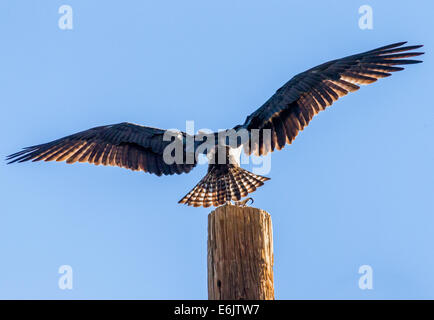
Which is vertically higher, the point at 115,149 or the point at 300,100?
the point at 300,100

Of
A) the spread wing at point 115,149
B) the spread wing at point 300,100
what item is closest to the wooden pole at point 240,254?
the spread wing at point 300,100

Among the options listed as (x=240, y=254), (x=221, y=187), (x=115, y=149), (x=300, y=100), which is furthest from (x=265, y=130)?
(x=240, y=254)

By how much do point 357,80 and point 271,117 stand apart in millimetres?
1302

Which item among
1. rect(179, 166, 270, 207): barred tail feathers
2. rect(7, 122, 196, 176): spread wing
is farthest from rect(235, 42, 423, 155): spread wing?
rect(7, 122, 196, 176): spread wing

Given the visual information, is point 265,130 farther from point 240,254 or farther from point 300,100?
point 240,254

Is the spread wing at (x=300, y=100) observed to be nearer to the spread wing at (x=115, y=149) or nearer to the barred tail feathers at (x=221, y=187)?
the barred tail feathers at (x=221, y=187)

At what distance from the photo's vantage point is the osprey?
27.8ft

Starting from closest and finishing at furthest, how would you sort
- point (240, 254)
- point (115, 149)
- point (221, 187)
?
point (240, 254) → point (221, 187) → point (115, 149)

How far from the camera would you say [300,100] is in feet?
28.5

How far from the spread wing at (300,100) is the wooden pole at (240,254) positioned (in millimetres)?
3747

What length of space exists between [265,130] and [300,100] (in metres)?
0.62
